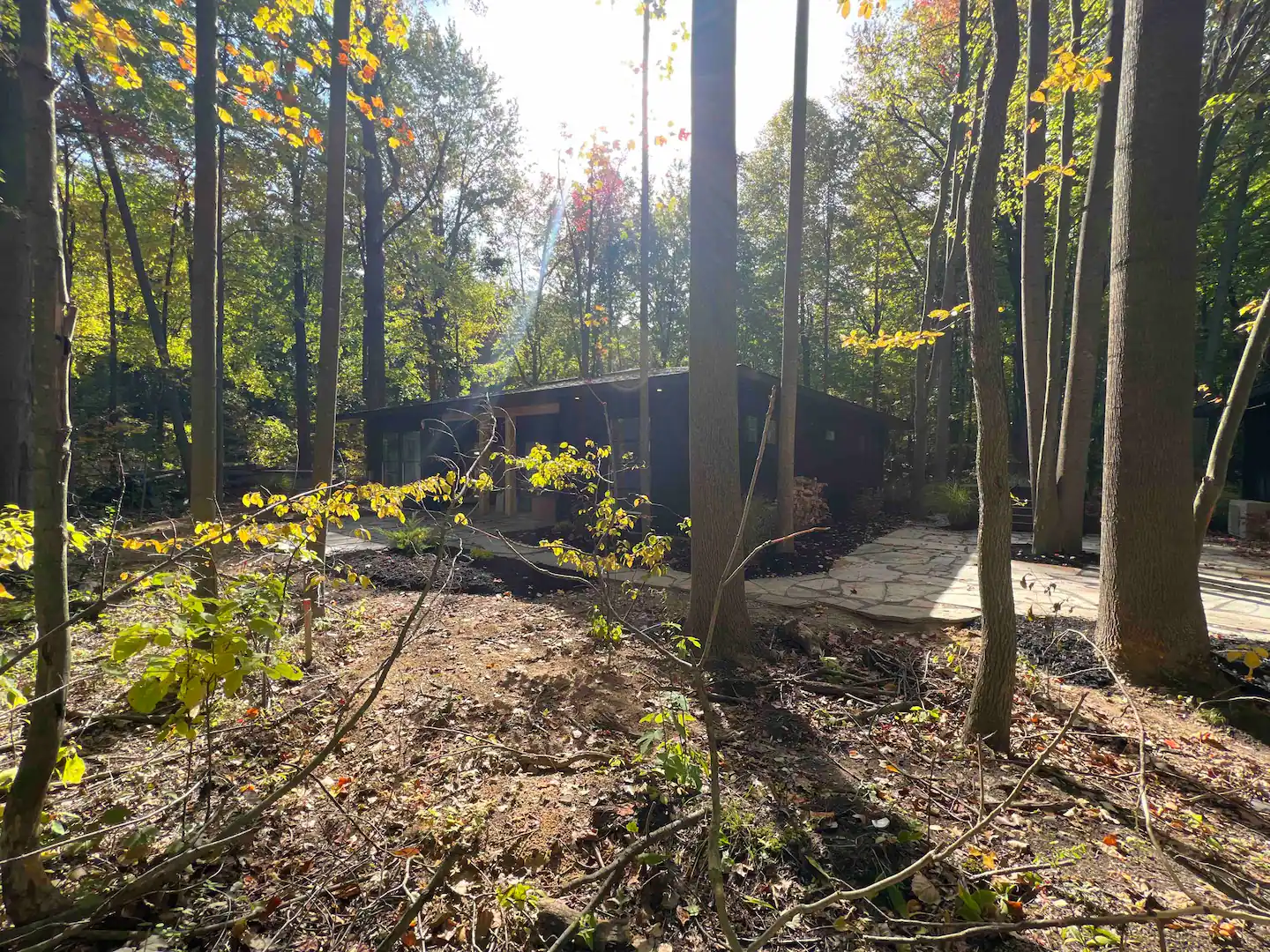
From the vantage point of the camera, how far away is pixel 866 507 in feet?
37.0

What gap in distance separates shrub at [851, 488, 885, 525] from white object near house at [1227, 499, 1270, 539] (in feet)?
17.0

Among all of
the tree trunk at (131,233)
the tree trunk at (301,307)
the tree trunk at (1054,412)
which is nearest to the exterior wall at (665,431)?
the tree trunk at (301,307)

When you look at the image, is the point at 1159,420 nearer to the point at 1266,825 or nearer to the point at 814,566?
the point at 1266,825

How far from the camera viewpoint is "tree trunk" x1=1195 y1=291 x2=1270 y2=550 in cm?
309

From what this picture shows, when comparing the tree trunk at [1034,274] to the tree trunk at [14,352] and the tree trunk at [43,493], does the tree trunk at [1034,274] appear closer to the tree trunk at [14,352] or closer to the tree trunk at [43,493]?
the tree trunk at [43,493]

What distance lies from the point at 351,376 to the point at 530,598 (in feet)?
66.8

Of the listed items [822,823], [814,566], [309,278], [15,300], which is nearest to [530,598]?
[814,566]

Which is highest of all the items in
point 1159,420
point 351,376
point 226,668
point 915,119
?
point 915,119

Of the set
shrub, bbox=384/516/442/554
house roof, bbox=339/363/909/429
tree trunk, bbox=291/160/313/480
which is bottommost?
shrub, bbox=384/516/442/554

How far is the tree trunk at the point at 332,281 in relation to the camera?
4.15m

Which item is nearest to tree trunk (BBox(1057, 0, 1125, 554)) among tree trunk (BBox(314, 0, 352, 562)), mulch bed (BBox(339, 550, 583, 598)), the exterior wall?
the exterior wall

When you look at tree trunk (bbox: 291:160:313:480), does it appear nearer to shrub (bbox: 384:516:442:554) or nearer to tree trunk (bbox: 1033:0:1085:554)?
shrub (bbox: 384:516:442:554)

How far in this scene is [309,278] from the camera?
49.6ft

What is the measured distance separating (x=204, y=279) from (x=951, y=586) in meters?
6.88
